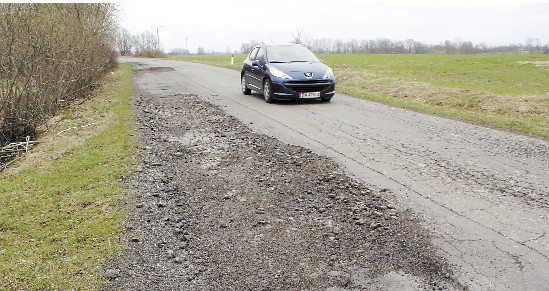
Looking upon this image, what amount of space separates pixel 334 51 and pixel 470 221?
98168 millimetres

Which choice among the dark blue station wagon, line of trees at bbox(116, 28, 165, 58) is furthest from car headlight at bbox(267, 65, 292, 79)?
line of trees at bbox(116, 28, 165, 58)

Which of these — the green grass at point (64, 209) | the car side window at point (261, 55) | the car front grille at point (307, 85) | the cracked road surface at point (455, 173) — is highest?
the car side window at point (261, 55)

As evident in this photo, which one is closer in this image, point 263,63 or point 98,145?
point 98,145

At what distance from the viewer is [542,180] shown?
564cm

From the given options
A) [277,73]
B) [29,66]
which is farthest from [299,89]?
[29,66]

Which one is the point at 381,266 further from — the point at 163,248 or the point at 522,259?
the point at 163,248

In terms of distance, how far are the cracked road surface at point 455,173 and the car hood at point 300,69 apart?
1.06 m

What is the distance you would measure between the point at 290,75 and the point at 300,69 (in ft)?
1.21

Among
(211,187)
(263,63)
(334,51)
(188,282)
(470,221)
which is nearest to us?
(188,282)

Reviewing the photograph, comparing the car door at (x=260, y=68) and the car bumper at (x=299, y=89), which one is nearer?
the car bumper at (x=299, y=89)

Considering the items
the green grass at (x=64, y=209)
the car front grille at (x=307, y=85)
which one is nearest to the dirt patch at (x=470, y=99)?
the car front grille at (x=307, y=85)

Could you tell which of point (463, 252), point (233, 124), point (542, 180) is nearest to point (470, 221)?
point (463, 252)

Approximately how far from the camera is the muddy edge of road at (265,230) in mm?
3512

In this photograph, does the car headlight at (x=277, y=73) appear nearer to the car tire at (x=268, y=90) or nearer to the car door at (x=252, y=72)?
the car tire at (x=268, y=90)
